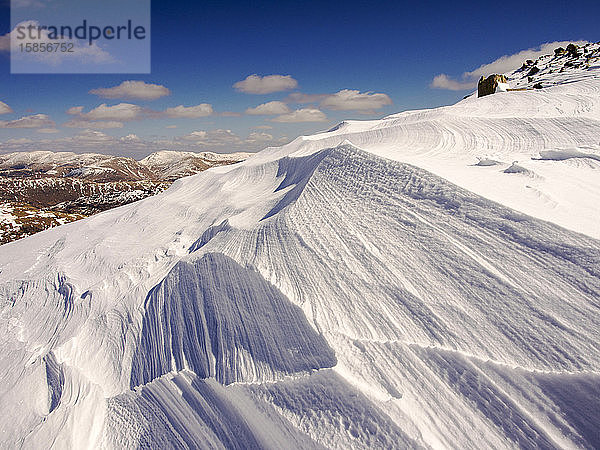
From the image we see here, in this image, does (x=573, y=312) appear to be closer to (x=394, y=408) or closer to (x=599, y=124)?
(x=394, y=408)

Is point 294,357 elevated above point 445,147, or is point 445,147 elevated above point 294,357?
point 445,147

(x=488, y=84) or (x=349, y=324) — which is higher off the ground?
(x=488, y=84)

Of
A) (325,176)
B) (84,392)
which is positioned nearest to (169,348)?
(84,392)

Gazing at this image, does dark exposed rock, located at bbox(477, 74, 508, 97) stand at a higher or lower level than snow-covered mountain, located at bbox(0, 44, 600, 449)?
higher

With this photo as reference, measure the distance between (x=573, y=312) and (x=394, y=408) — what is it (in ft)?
8.40

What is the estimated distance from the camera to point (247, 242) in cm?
638

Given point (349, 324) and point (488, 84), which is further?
point (488, 84)

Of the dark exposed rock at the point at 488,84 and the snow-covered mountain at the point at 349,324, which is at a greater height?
the dark exposed rock at the point at 488,84

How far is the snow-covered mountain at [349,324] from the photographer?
3527 mm

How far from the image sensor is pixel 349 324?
4422mm

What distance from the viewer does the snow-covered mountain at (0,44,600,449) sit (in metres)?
3.53

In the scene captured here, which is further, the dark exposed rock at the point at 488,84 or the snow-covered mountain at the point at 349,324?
the dark exposed rock at the point at 488,84

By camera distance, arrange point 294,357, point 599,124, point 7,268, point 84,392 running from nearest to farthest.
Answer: point 294,357 < point 84,392 < point 599,124 < point 7,268

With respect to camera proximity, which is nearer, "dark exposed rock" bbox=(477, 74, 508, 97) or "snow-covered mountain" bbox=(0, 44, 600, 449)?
"snow-covered mountain" bbox=(0, 44, 600, 449)
